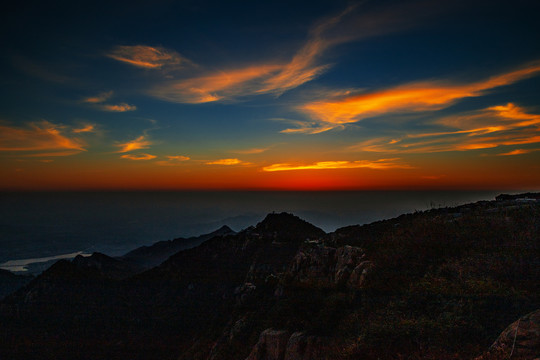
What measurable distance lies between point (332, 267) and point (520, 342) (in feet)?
64.5

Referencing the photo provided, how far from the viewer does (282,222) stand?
336 feet

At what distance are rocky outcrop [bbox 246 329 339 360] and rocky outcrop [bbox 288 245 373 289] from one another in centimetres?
554

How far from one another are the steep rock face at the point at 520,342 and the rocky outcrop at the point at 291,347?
21.2ft

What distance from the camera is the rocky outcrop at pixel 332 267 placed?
21509mm

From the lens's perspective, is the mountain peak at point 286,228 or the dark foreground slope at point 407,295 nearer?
the dark foreground slope at point 407,295

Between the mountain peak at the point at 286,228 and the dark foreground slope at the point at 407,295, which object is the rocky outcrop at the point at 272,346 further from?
the mountain peak at the point at 286,228

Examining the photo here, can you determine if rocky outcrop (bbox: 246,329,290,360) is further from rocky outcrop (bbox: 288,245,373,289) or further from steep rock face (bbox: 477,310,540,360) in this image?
steep rock face (bbox: 477,310,540,360)

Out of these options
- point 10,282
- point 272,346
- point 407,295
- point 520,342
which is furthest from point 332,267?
point 10,282

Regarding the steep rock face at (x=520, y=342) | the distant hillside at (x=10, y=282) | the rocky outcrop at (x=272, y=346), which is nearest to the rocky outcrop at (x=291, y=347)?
the rocky outcrop at (x=272, y=346)

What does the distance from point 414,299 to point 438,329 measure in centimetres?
326

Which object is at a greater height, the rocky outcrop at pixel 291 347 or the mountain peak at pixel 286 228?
the rocky outcrop at pixel 291 347

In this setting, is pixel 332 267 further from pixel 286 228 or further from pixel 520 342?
pixel 286 228

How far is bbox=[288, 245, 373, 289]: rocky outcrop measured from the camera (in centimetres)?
2151

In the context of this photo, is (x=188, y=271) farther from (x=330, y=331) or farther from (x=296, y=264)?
(x=330, y=331)
